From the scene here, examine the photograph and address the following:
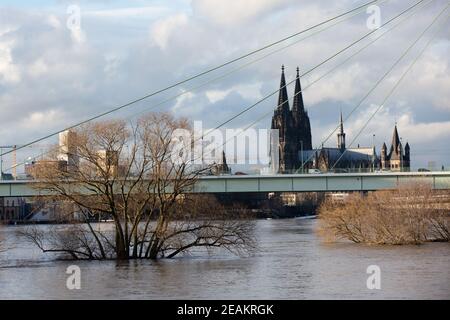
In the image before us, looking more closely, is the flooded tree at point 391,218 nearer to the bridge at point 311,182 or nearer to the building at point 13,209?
the bridge at point 311,182

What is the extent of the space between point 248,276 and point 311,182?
1324 inches

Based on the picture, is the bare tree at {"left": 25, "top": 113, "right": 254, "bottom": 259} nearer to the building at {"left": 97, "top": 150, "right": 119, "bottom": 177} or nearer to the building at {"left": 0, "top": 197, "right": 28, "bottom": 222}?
the building at {"left": 97, "top": 150, "right": 119, "bottom": 177}

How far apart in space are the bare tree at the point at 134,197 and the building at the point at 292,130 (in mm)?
131817

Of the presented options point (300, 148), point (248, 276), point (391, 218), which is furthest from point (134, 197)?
point (300, 148)

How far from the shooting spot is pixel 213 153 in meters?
51.2

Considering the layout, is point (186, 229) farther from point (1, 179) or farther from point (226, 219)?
point (1, 179)

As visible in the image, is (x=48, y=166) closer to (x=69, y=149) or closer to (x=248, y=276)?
(x=69, y=149)

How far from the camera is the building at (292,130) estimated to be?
188 meters

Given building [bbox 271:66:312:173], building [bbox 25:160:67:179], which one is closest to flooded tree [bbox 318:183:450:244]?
building [bbox 25:160:67:179]

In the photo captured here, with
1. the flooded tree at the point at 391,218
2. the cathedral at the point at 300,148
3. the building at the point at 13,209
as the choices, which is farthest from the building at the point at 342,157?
the flooded tree at the point at 391,218

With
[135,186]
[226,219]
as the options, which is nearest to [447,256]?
[226,219]

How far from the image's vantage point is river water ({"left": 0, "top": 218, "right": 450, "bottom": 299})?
35688 mm
